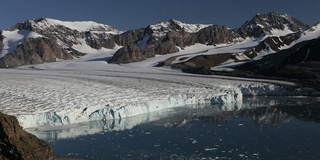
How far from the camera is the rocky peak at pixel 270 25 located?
6437 inches

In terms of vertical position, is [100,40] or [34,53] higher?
[100,40]

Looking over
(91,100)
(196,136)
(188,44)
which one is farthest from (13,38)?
(196,136)

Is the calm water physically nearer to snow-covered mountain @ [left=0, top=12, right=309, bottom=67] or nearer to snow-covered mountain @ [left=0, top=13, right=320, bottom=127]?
snow-covered mountain @ [left=0, top=13, right=320, bottom=127]

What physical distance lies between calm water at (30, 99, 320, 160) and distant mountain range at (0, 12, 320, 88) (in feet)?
110

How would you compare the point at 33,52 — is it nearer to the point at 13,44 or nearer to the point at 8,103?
the point at 13,44

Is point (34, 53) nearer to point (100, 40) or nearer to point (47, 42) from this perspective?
point (47, 42)

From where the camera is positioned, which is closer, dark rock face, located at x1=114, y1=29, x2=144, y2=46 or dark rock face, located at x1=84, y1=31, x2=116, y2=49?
dark rock face, located at x1=114, y1=29, x2=144, y2=46

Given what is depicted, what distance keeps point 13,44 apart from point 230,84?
127217 millimetres

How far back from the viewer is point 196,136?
21.2m

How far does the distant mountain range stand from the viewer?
251 feet

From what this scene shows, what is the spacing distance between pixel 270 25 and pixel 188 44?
56.9m

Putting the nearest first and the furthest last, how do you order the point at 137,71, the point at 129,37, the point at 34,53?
the point at 137,71 < the point at 34,53 < the point at 129,37

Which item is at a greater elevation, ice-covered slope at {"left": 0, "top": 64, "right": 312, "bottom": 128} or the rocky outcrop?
the rocky outcrop

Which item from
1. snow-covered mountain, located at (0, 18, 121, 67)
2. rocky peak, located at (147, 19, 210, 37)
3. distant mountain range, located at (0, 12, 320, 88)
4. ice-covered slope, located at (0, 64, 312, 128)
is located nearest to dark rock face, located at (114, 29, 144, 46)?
distant mountain range, located at (0, 12, 320, 88)
